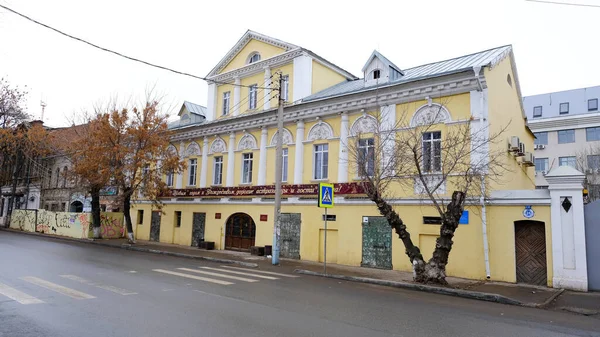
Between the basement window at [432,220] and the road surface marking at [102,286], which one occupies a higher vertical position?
the basement window at [432,220]

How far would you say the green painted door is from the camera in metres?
16.0

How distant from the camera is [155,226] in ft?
87.8

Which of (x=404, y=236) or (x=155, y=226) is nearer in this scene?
(x=404, y=236)

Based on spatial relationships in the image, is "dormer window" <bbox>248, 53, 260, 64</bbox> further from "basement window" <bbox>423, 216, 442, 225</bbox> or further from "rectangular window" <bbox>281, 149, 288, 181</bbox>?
"basement window" <bbox>423, 216, 442, 225</bbox>

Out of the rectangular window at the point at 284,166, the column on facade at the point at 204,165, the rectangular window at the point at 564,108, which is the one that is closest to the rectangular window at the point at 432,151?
the rectangular window at the point at 284,166

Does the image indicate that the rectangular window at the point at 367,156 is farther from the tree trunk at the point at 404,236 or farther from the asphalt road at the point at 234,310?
the asphalt road at the point at 234,310

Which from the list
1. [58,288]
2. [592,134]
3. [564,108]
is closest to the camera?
[58,288]

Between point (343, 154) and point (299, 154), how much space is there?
2528 mm

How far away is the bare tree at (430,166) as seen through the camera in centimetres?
1216

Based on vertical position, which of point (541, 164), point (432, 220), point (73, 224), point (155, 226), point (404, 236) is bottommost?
point (73, 224)

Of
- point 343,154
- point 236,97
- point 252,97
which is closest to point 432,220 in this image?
point 343,154

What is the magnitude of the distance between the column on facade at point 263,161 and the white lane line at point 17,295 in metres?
13.0

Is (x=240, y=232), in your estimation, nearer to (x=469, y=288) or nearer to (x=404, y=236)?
(x=404, y=236)

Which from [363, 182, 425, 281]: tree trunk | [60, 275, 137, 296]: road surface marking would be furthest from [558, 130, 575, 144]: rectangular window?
[60, 275, 137, 296]: road surface marking
